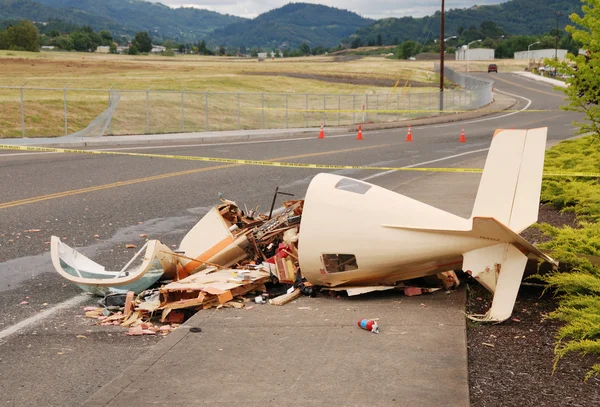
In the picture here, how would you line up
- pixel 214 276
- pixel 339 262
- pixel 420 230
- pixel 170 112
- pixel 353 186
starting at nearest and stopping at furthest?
pixel 420 230 < pixel 339 262 < pixel 353 186 < pixel 214 276 < pixel 170 112

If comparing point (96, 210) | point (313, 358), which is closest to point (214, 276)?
point (313, 358)

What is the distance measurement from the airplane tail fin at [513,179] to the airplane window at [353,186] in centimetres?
106

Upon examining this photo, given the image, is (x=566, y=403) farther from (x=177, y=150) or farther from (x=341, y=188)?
(x=177, y=150)

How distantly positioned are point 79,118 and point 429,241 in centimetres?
3529

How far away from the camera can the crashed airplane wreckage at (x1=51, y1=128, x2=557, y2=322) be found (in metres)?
6.87

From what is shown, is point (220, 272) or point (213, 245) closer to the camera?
point (220, 272)

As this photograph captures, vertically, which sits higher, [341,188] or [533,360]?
[341,188]

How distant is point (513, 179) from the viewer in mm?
7254

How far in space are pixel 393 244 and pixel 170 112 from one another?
129ft

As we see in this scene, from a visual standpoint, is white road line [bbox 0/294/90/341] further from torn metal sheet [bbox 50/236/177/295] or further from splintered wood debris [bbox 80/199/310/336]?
splintered wood debris [bbox 80/199/310/336]

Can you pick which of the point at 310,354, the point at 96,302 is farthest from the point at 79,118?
the point at 310,354

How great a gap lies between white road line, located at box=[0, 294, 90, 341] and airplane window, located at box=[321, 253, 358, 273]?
2.53m

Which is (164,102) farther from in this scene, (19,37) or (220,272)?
(19,37)

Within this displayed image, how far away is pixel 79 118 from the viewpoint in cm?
3994
